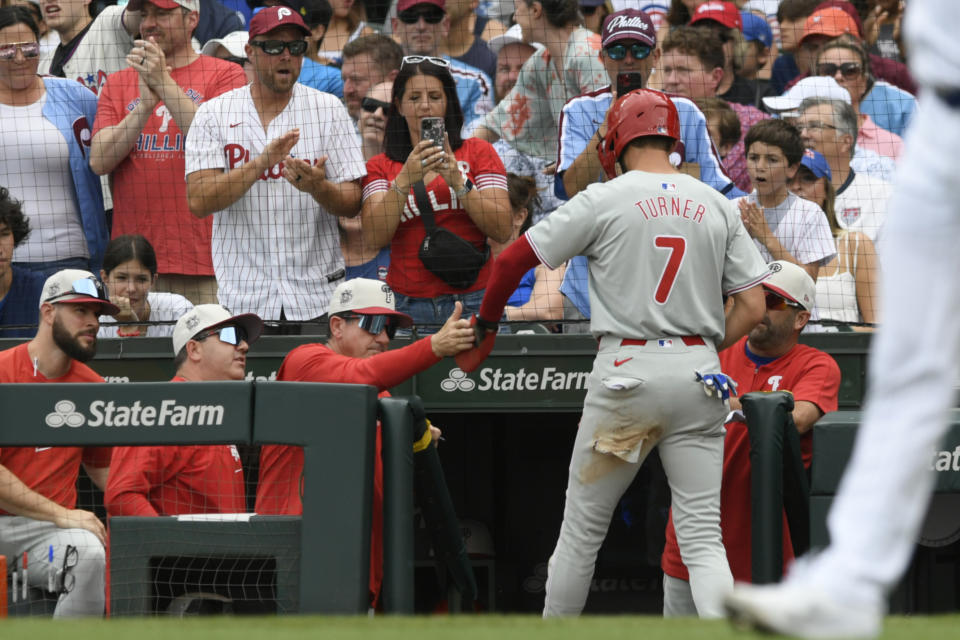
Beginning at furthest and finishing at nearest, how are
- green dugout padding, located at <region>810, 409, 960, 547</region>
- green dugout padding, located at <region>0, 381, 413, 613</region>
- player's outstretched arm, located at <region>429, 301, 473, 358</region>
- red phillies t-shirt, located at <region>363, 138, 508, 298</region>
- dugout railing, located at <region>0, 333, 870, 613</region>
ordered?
dugout railing, located at <region>0, 333, 870, 613</region> → red phillies t-shirt, located at <region>363, 138, 508, 298</region> → player's outstretched arm, located at <region>429, 301, 473, 358</region> → green dugout padding, located at <region>810, 409, 960, 547</region> → green dugout padding, located at <region>0, 381, 413, 613</region>

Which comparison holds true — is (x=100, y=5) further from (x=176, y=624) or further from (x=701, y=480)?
(x=176, y=624)

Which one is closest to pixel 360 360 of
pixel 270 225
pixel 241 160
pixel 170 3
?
pixel 270 225

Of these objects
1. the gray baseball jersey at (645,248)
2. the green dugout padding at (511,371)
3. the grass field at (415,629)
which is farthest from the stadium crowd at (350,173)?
the grass field at (415,629)

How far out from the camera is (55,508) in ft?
13.8

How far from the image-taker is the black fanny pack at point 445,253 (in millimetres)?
6145

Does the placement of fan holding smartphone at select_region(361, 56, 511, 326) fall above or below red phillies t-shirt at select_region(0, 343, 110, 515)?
above

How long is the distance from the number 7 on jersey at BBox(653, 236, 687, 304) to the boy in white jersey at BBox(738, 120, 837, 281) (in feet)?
6.99

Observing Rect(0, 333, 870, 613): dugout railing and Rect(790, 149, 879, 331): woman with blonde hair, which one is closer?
Rect(790, 149, 879, 331): woman with blonde hair

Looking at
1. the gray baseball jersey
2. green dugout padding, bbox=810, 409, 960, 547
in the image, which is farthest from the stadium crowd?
green dugout padding, bbox=810, 409, 960, 547

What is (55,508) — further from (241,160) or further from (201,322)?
A: (241,160)

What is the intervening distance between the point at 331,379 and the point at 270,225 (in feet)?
5.81

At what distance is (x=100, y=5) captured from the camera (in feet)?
25.6

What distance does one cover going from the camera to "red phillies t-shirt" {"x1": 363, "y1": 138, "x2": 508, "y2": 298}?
6.19 m

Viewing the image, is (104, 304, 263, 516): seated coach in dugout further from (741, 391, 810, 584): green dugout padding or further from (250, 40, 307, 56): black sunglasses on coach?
(741, 391, 810, 584): green dugout padding
